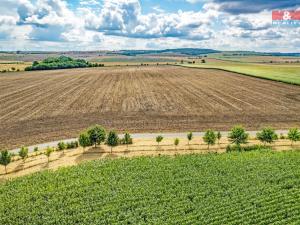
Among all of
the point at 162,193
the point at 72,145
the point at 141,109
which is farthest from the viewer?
the point at 141,109

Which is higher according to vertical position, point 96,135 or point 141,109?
point 141,109

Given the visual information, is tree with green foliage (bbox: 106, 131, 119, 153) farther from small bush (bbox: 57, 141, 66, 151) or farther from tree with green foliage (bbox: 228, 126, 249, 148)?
tree with green foliage (bbox: 228, 126, 249, 148)

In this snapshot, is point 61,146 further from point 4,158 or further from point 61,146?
point 4,158

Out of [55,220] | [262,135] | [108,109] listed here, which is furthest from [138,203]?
[108,109]

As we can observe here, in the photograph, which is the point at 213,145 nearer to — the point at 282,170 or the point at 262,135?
the point at 262,135

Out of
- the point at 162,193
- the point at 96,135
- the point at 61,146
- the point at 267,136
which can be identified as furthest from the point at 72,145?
the point at 267,136

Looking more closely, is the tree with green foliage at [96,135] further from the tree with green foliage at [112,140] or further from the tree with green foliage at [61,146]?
the tree with green foliage at [61,146]

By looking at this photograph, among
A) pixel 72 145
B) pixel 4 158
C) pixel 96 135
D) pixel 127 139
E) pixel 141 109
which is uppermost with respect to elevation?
pixel 141 109

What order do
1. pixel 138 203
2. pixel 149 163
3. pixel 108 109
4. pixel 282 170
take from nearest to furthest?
pixel 138 203, pixel 282 170, pixel 149 163, pixel 108 109
